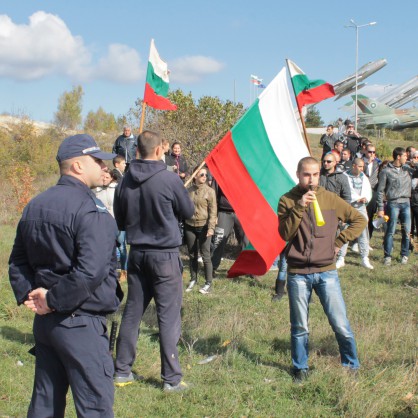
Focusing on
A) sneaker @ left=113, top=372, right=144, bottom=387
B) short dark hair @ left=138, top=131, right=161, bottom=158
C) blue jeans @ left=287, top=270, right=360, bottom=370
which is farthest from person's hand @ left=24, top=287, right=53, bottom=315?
blue jeans @ left=287, top=270, right=360, bottom=370

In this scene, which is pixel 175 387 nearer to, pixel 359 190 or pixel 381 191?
pixel 359 190

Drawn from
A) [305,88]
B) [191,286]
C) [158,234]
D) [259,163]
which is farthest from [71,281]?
[191,286]

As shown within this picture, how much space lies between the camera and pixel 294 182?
6.83m

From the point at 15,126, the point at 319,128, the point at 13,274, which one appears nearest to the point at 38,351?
the point at 13,274

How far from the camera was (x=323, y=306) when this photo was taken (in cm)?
469

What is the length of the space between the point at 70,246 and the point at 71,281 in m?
0.18

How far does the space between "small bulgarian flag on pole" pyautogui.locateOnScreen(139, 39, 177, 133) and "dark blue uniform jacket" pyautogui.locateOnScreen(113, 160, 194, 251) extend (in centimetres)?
367

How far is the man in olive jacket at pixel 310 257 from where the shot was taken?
182 inches

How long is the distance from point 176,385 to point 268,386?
799 mm

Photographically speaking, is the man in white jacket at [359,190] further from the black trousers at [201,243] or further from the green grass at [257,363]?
the black trousers at [201,243]

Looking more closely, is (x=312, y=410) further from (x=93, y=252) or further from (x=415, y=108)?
(x=415, y=108)

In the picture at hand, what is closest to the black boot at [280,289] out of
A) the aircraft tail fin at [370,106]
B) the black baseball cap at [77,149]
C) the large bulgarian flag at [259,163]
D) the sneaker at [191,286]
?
the large bulgarian flag at [259,163]

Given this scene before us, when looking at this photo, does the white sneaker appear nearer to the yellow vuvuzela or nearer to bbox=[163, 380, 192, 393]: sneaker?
the yellow vuvuzela

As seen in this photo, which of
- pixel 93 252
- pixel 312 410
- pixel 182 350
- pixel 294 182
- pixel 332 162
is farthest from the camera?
pixel 332 162
